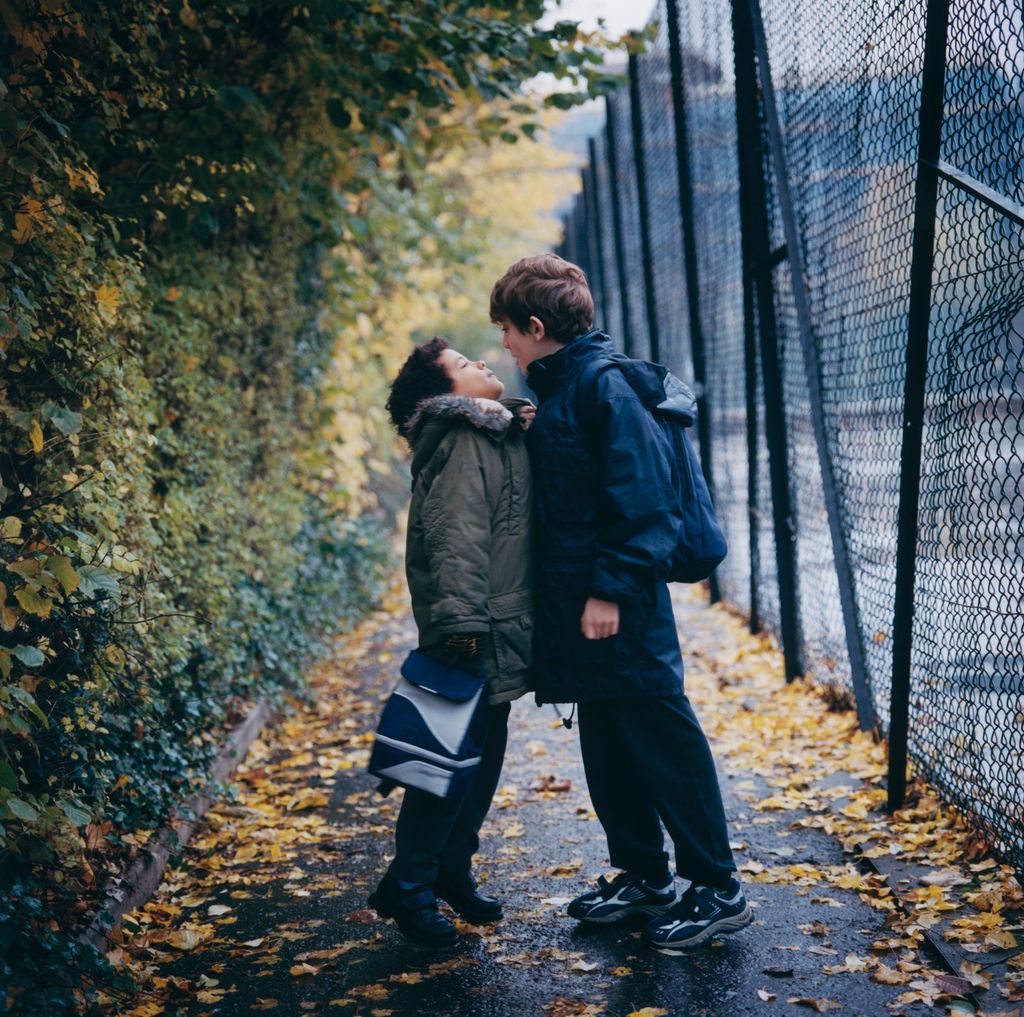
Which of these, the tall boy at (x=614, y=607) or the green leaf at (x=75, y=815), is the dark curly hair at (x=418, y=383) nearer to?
the tall boy at (x=614, y=607)

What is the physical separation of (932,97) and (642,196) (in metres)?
6.05

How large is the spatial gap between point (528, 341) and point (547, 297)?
0.15m

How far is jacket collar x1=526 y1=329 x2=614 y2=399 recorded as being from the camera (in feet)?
10.9

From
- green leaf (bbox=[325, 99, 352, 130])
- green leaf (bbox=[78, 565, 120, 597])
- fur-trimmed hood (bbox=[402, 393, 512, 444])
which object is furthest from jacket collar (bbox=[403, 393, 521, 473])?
green leaf (bbox=[325, 99, 352, 130])

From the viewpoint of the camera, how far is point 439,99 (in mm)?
5418

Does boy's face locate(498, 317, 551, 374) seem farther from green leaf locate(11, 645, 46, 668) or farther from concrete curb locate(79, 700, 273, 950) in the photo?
concrete curb locate(79, 700, 273, 950)

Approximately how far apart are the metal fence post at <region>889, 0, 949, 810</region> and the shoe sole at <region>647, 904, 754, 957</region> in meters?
1.01

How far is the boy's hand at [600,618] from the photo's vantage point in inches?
123

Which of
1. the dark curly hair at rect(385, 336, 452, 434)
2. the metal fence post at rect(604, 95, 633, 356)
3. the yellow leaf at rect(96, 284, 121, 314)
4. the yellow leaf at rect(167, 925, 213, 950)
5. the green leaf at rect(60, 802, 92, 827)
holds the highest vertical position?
the metal fence post at rect(604, 95, 633, 356)

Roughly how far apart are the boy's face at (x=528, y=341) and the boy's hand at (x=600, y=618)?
766 mm

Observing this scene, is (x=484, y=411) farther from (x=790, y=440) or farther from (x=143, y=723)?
(x=790, y=440)

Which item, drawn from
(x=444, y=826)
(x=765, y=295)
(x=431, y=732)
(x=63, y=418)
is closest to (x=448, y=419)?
(x=431, y=732)

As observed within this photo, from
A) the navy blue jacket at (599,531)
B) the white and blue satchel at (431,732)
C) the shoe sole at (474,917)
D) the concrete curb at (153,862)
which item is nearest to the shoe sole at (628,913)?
the shoe sole at (474,917)

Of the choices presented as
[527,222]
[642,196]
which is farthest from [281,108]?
[527,222]
